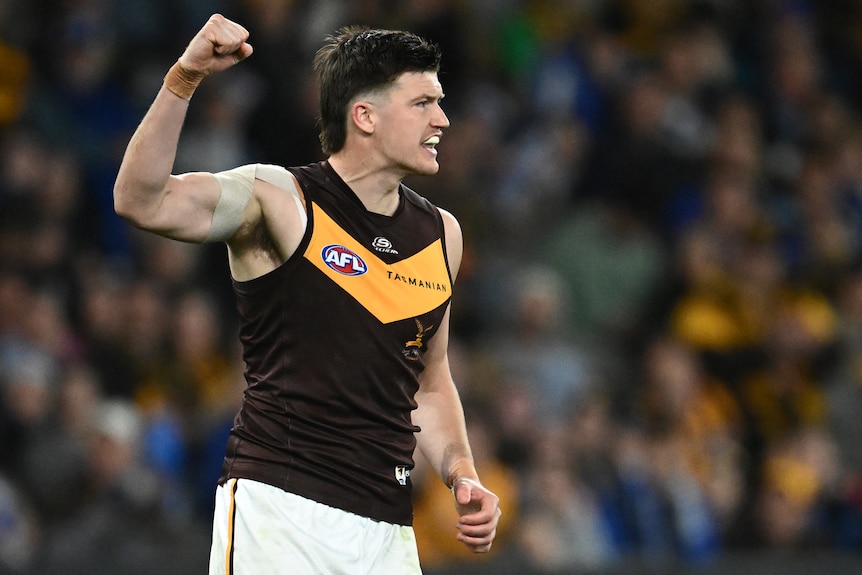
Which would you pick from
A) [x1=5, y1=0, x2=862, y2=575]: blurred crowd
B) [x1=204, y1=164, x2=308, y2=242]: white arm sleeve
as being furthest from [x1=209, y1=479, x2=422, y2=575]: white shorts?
[x1=5, y1=0, x2=862, y2=575]: blurred crowd

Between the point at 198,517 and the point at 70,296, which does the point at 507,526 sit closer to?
the point at 198,517

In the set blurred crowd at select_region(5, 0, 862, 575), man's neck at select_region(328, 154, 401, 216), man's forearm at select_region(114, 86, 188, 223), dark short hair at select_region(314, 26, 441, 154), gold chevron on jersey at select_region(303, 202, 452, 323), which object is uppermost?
dark short hair at select_region(314, 26, 441, 154)

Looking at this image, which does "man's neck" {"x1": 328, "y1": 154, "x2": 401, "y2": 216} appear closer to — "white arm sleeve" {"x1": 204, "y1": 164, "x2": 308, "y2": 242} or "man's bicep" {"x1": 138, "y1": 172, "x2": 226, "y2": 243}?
"white arm sleeve" {"x1": 204, "y1": 164, "x2": 308, "y2": 242}

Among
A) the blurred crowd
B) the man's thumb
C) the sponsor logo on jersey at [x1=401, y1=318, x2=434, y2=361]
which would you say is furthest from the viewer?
the blurred crowd

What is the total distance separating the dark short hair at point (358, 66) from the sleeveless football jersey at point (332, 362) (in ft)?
0.75

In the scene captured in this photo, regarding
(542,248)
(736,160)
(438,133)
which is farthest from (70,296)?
(736,160)

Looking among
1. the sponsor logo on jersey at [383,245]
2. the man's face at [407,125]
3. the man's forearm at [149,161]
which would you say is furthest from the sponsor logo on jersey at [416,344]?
the man's forearm at [149,161]

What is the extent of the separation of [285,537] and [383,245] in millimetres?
956

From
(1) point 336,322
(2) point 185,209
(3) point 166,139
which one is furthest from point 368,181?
(3) point 166,139

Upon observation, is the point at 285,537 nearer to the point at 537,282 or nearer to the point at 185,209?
the point at 185,209

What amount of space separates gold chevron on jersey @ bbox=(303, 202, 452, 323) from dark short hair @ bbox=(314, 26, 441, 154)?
42cm

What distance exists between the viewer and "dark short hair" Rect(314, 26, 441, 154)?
465cm

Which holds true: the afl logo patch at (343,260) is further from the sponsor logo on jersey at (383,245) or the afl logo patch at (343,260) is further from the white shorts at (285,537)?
the white shorts at (285,537)

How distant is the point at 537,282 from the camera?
33.8 ft
